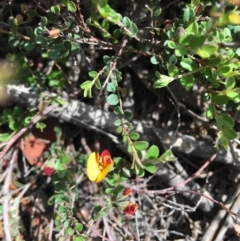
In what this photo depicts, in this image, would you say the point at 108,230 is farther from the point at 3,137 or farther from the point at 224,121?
the point at 224,121

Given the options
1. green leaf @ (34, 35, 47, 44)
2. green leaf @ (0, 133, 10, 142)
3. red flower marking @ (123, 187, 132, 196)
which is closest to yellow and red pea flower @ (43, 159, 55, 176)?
green leaf @ (0, 133, 10, 142)

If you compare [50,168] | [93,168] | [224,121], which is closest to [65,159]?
[50,168]

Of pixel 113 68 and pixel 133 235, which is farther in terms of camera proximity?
pixel 133 235

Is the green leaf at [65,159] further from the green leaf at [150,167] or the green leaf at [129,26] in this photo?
the green leaf at [129,26]

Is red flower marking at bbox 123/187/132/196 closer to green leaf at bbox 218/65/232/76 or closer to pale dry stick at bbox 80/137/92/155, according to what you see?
pale dry stick at bbox 80/137/92/155

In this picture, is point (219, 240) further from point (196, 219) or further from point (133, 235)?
point (133, 235)

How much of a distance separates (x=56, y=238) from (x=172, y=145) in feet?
2.21

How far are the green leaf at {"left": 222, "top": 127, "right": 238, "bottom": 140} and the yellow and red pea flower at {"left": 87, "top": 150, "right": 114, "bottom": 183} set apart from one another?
510 millimetres

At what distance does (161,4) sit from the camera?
2.26 m

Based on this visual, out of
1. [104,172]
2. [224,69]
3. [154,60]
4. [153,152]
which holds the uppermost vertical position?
[224,69]

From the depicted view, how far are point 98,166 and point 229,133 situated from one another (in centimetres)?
62

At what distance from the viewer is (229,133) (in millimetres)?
1494

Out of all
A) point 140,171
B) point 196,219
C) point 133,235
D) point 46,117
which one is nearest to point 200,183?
point 196,219

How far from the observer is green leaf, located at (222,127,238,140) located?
58.2 inches
